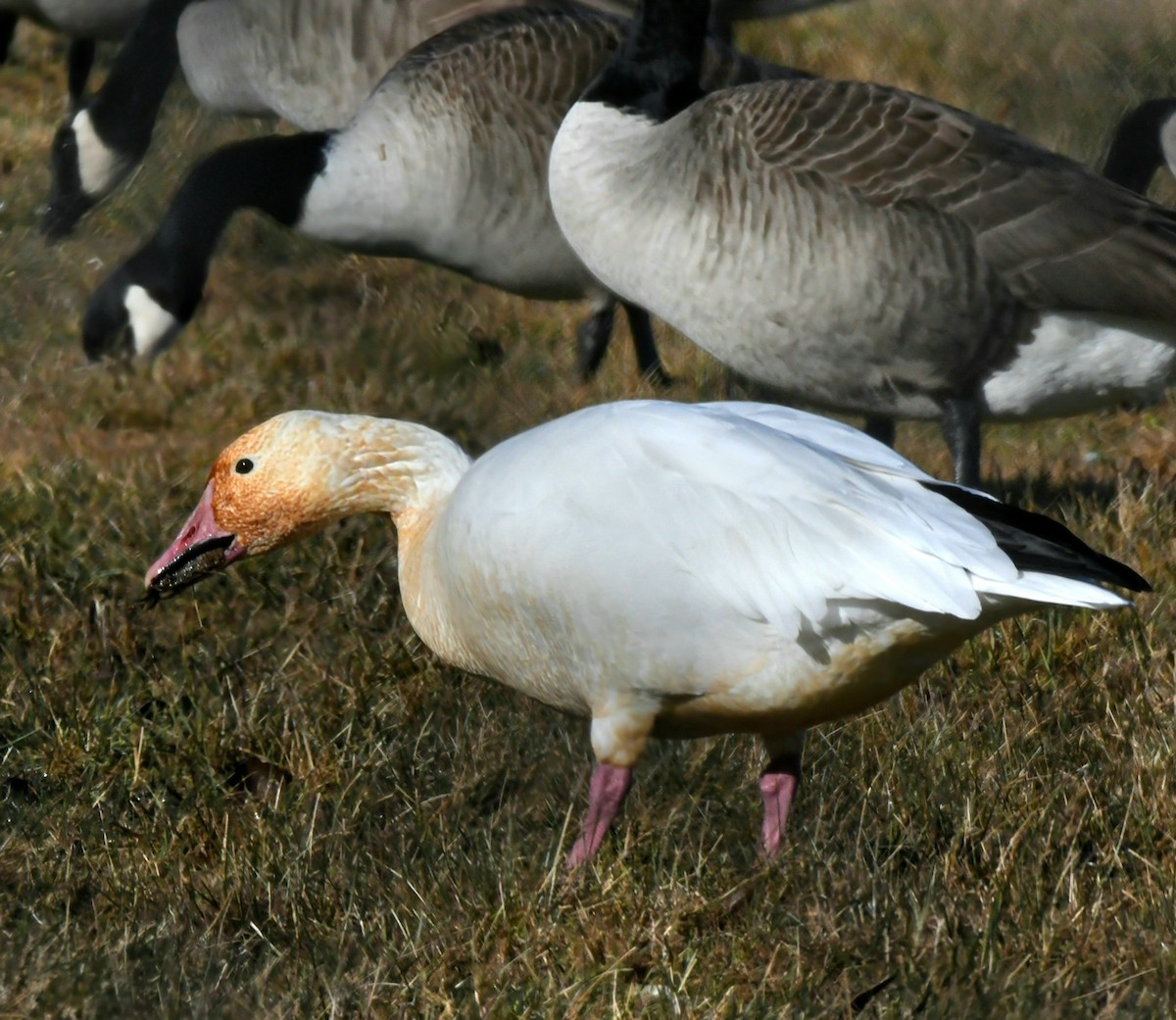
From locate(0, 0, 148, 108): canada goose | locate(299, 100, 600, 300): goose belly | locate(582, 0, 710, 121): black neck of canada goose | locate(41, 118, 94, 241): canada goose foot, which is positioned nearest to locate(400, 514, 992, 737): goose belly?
locate(582, 0, 710, 121): black neck of canada goose

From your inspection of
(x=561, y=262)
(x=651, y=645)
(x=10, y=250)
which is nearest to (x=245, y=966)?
(x=651, y=645)

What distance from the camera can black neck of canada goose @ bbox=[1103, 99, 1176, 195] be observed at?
22.4ft

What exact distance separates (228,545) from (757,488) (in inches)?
42.8

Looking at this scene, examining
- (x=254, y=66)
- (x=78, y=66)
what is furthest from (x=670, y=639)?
(x=78, y=66)

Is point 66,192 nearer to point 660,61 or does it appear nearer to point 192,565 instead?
point 660,61

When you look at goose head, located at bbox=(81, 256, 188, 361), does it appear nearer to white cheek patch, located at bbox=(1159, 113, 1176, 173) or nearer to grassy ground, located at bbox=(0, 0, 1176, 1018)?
grassy ground, located at bbox=(0, 0, 1176, 1018)

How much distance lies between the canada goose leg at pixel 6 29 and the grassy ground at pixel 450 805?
416 centimetres

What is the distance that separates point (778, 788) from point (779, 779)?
0.02 metres

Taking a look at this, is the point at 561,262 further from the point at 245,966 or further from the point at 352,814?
the point at 245,966

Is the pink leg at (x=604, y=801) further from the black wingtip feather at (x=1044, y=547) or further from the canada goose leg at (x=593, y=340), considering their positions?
the canada goose leg at (x=593, y=340)

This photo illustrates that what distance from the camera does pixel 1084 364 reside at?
4738mm

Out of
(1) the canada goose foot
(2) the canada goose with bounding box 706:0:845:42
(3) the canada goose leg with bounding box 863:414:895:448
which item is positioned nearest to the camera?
(3) the canada goose leg with bounding box 863:414:895:448

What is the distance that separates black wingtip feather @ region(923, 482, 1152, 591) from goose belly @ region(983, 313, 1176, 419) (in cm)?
181

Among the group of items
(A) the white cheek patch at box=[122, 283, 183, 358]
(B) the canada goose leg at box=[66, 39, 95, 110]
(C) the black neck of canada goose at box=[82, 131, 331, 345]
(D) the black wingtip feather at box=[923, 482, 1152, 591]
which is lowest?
(B) the canada goose leg at box=[66, 39, 95, 110]
